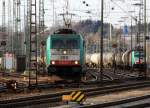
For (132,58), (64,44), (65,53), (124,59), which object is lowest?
(124,59)

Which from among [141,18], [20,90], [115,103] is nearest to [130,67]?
[141,18]

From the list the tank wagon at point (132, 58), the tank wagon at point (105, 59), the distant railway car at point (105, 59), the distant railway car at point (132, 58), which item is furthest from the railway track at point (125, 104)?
the distant railway car at point (105, 59)

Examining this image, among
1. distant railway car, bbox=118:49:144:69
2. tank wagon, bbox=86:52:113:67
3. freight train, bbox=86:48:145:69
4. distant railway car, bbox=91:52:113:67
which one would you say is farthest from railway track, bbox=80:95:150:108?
distant railway car, bbox=91:52:113:67

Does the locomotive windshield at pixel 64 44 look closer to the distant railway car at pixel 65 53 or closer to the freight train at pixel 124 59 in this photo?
the distant railway car at pixel 65 53

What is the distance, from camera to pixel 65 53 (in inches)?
1346

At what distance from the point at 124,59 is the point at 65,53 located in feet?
126

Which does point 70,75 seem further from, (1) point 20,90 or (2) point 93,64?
(2) point 93,64

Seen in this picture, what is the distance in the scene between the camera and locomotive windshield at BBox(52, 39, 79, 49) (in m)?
34.3

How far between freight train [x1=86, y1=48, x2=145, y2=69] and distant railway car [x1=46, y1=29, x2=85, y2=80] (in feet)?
56.0

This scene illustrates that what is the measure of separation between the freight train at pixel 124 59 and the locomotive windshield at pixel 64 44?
56.0ft

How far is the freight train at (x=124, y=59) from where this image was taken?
59.9m

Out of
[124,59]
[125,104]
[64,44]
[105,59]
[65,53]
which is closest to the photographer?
[125,104]

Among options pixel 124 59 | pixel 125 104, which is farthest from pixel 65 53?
pixel 124 59

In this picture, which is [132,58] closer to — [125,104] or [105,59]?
[105,59]
